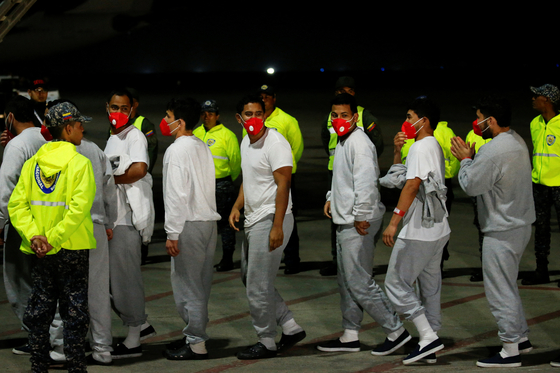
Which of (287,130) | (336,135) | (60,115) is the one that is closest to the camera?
(60,115)

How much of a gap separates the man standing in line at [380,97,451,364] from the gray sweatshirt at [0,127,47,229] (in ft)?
8.84

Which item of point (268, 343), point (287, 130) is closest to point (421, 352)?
point (268, 343)

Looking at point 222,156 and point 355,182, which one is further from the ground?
point 222,156

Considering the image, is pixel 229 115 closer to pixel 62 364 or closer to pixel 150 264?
pixel 150 264

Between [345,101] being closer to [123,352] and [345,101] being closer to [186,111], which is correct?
[186,111]

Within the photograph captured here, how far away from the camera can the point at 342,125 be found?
5625 mm

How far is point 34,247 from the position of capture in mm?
4578

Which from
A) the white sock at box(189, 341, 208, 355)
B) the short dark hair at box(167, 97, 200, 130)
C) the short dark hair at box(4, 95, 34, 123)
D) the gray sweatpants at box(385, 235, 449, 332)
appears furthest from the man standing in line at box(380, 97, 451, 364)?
the short dark hair at box(4, 95, 34, 123)

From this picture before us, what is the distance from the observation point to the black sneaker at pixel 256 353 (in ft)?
17.9

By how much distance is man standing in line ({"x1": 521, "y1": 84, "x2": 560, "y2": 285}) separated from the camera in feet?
24.2

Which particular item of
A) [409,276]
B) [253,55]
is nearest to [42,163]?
[409,276]

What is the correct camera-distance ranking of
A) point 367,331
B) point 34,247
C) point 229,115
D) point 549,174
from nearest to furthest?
1. point 34,247
2. point 367,331
3. point 549,174
4. point 229,115

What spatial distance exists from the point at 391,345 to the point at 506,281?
96cm

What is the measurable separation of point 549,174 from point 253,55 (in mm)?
51328
